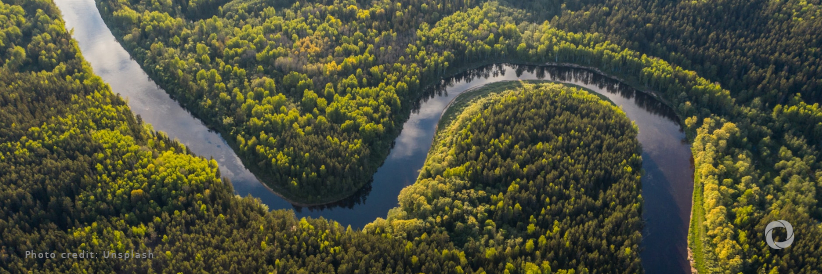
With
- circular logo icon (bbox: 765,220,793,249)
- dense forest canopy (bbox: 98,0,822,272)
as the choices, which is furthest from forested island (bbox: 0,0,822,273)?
circular logo icon (bbox: 765,220,793,249)

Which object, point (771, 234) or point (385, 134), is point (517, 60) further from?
point (771, 234)

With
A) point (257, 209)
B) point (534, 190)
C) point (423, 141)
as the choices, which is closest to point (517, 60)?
point (423, 141)

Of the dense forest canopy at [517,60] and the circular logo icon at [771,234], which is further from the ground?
the dense forest canopy at [517,60]

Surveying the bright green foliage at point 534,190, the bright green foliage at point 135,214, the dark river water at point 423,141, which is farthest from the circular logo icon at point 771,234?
the bright green foliage at point 135,214

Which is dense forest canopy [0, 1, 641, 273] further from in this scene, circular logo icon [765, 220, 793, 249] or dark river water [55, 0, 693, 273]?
circular logo icon [765, 220, 793, 249]

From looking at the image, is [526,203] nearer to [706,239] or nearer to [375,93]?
[706,239]

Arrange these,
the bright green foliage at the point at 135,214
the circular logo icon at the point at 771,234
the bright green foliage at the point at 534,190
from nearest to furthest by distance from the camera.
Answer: the bright green foliage at the point at 135,214
the circular logo icon at the point at 771,234
the bright green foliage at the point at 534,190

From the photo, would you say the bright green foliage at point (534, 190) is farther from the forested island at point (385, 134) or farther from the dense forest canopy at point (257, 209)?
the forested island at point (385, 134)
